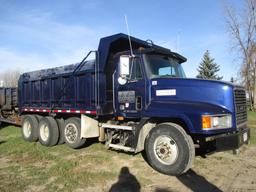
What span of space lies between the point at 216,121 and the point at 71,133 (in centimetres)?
484

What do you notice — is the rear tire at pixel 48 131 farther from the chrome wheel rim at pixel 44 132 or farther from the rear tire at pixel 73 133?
the rear tire at pixel 73 133

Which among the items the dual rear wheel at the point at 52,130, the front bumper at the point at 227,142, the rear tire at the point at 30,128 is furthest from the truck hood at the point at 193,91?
the rear tire at the point at 30,128

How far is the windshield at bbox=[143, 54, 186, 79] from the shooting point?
6.64m

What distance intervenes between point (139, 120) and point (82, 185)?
2.38m

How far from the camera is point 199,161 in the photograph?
272 inches

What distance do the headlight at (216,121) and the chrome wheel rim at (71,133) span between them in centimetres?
436

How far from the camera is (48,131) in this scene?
904 cm

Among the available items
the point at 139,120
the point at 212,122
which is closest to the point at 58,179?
the point at 139,120

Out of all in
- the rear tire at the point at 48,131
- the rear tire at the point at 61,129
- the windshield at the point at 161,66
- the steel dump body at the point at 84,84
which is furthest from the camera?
the rear tire at the point at 61,129

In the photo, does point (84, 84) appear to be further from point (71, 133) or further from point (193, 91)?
point (193, 91)

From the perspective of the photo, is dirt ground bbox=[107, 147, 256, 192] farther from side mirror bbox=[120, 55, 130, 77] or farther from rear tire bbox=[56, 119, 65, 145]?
rear tire bbox=[56, 119, 65, 145]

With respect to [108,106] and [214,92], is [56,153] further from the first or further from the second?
[214,92]

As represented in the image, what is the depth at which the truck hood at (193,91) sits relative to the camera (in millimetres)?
5602

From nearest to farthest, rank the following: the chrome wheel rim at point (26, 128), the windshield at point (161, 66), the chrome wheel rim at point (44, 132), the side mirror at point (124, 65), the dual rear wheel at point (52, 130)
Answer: the side mirror at point (124, 65) < the windshield at point (161, 66) < the dual rear wheel at point (52, 130) < the chrome wheel rim at point (44, 132) < the chrome wheel rim at point (26, 128)
